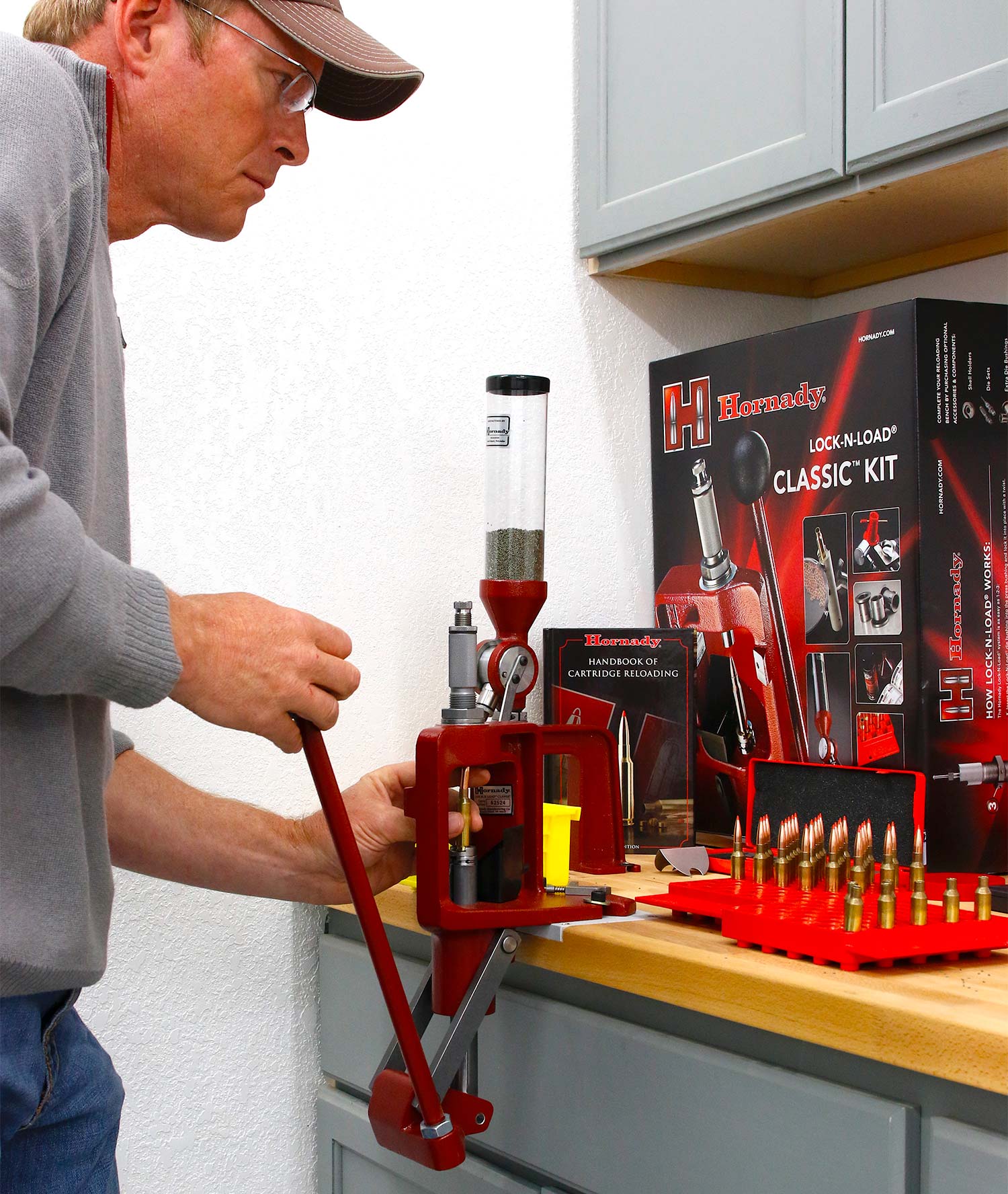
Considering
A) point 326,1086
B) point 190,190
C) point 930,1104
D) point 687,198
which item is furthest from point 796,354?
point 326,1086

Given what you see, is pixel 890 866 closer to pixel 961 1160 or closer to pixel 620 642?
pixel 961 1160

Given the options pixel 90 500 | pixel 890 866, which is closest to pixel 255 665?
pixel 90 500

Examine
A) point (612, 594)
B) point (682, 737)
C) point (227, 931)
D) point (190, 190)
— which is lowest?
point (227, 931)

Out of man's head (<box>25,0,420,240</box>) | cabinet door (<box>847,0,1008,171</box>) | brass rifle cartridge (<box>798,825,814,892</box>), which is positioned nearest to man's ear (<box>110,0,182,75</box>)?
man's head (<box>25,0,420,240</box>)

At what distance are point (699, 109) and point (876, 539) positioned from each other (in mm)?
619

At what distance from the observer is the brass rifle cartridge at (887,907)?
100 cm

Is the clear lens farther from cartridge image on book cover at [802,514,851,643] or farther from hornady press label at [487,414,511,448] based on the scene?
cartridge image on book cover at [802,514,851,643]

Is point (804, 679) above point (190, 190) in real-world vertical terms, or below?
below

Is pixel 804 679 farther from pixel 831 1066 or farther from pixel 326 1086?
pixel 326 1086

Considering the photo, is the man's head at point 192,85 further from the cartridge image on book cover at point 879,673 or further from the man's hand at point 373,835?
the cartridge image on book cover at point 879,673

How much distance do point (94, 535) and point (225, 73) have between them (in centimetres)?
37

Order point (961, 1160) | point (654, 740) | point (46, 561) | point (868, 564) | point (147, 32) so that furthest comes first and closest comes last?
point (654, 740) → point (868, 564) → point (147, 32) → point (961, 1160) → point (46, 561)

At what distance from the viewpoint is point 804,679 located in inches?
59.7

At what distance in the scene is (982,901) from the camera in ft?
3.36
